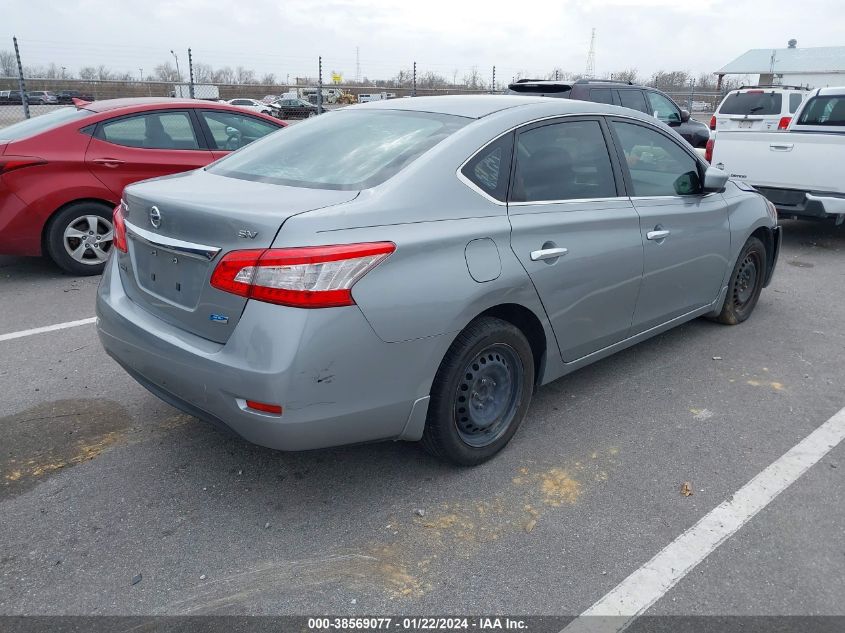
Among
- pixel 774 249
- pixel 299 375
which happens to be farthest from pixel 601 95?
pixel 299 375

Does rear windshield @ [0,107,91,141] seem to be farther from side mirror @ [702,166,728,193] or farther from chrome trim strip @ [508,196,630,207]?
side mirror @ [702,166,728,193]

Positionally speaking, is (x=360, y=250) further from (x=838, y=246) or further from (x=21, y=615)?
(x=838, y=246)

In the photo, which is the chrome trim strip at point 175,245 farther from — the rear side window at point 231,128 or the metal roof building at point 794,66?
the metal roof building at point 794,66

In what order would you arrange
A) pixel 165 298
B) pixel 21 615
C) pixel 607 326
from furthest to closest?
pixel 607 326 → pixel 165 298 → pixel 21 615

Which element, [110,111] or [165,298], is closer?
[165,298]

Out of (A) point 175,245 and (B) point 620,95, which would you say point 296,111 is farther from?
(A) point 175,245

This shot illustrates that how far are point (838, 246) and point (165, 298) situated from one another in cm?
836

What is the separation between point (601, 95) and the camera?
10922 mm

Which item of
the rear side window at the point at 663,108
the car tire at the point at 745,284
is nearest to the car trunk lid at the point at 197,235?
the car tire at the point at 745,284

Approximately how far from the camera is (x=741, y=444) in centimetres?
351

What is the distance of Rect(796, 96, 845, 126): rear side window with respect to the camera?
9250mm

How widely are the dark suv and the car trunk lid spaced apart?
7.21 m

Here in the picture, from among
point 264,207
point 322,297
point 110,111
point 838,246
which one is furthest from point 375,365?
point 838,246

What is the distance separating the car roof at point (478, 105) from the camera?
3422 millimetres
